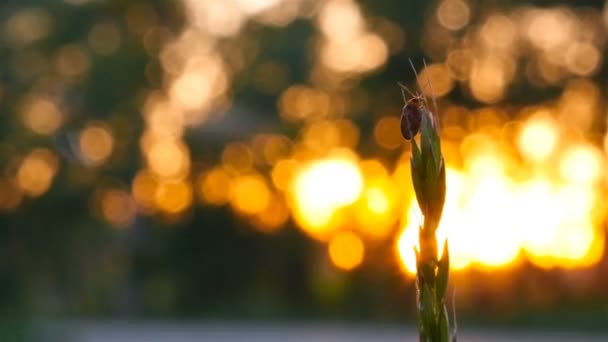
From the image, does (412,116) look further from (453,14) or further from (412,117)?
(453,14)

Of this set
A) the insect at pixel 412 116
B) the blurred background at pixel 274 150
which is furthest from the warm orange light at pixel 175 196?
the insect at pixel 412 116

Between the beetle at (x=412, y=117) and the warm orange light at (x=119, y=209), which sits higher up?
the warm orange light at (x=119, y=209)

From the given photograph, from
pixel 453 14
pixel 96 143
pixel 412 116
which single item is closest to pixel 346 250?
pixel 96 143

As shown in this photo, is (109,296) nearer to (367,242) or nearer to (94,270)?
(94,270)

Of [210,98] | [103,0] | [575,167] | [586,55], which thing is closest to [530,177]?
[575,167]

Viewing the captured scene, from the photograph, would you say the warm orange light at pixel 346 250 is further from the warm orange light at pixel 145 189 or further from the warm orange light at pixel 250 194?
the warm orange light at pixel 145 189

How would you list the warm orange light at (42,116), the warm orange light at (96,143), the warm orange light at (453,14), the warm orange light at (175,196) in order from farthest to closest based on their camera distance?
the warm orange light at (175,196), the warm orange light at (96,143), the warm orange light at (42,116), the warm orange light at (453,14)
